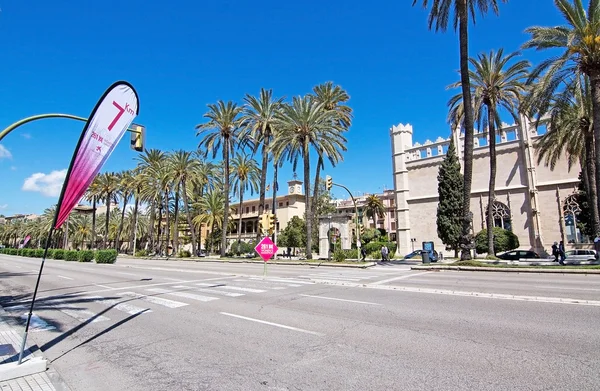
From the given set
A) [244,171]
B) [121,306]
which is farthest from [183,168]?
[121,306]

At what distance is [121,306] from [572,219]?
4510 centimetres

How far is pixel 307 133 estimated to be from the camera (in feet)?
106

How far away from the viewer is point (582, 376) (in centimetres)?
417

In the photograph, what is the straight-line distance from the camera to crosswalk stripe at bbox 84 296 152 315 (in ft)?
30.0

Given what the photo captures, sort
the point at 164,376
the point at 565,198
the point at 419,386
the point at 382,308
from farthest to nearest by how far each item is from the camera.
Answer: the point at 565,198 → the point at 382,308 → the point at 164,376 → the point at 419,386

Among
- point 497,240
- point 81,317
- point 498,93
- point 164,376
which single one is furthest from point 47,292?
point 497,240

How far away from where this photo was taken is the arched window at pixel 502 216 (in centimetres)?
4262

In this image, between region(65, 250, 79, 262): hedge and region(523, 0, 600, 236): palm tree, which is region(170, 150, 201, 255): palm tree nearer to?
region(65, 250, 79, 262): hedge

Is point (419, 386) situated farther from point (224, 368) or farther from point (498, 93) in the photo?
point (498, 93)

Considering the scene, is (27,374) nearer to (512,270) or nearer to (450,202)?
(512,270)

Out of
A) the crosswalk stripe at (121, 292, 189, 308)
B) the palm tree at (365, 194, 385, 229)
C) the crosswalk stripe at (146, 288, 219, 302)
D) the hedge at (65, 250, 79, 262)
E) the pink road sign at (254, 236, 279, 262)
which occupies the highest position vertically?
the palm tree at (365, 194, 385, 229)

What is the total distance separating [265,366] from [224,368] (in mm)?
553

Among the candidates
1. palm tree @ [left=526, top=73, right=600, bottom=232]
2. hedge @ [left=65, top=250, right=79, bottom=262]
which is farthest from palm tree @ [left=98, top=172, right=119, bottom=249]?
palm tree @ [left=526, top=73, right=600, bottom=232]

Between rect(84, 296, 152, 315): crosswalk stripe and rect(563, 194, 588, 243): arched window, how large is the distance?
4451 cm
